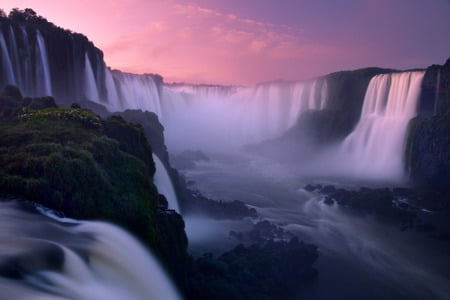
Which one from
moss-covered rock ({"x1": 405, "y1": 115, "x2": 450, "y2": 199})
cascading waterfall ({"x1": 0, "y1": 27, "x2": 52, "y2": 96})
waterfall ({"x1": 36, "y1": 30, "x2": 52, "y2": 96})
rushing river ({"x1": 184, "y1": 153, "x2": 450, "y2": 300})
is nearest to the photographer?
rushing river ({"x1": 184, "y1": 153, "x2": 450, "y2": 300})

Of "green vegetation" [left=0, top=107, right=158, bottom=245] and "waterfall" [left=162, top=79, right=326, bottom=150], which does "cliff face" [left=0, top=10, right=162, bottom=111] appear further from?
"waterfall" [left=162, top=79, right=326, bottom=150]

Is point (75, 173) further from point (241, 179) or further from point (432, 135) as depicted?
point (432, 135)

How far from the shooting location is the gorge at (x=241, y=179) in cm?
912

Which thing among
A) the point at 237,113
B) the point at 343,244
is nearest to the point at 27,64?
the point at 343,244

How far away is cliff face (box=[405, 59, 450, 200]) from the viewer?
3359cm

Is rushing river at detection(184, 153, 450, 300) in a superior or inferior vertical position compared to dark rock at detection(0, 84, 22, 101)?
inferior

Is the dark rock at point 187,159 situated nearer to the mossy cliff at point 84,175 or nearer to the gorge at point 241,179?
the gorge at point 241,179

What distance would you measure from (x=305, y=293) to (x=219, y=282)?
505cm

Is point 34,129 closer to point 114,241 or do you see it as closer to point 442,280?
point 114,241

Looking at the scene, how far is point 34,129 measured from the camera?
477 inches

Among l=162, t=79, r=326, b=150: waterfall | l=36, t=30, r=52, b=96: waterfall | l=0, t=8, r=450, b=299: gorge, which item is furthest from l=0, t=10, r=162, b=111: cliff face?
l=162, t=79, r=326, b=150: waterfall

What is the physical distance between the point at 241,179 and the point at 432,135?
20342 mm

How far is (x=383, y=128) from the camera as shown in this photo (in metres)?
44.9

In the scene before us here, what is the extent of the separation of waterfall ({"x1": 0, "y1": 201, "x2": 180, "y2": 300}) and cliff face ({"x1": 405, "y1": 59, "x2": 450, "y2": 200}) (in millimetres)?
31847
